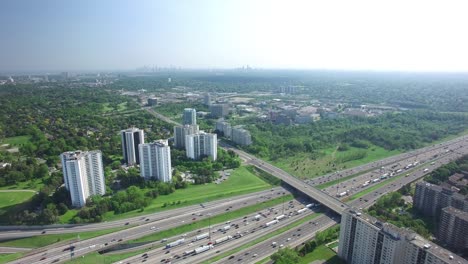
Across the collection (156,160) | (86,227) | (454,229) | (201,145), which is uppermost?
(156,160)

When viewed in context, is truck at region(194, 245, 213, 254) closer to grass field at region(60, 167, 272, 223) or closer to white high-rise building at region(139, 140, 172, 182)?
grass field at region(60, 167, 272, 223)

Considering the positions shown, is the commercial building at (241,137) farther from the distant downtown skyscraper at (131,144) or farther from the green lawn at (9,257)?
the green lawn at (9,257)

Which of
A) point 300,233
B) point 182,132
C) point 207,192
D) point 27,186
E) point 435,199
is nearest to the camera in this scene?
point 300,233

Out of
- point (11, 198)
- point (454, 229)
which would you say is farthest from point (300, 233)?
point (11, 198)

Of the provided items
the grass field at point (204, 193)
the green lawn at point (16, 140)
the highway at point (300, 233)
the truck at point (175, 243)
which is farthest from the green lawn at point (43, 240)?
the green lawn at point (16, 140)

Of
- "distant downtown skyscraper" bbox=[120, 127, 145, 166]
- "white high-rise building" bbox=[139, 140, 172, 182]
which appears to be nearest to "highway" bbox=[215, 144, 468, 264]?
"white high-rise building" bbox=[139, 140, 172, 182]

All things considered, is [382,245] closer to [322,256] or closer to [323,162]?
[322,256]
